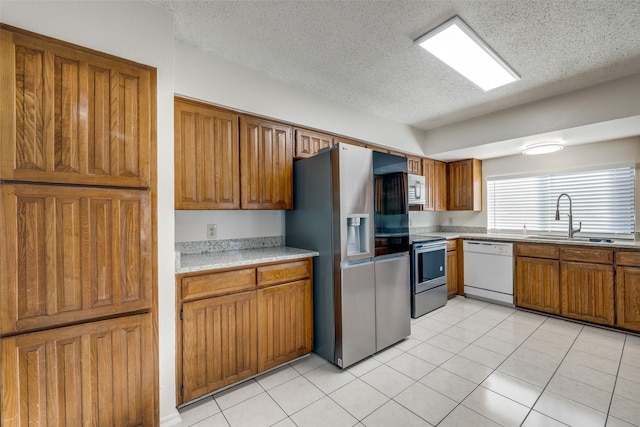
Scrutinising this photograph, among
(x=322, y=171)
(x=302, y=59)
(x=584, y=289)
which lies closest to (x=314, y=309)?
(x=322, y=171)

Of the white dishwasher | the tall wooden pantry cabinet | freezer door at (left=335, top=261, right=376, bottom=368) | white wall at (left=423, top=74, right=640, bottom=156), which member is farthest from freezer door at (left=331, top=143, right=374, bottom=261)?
the white dishwasher

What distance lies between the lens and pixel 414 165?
425 cm

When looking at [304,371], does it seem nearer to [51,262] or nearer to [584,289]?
[51,262]

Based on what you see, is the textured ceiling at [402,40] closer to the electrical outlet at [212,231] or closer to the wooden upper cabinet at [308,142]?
the wooden upper cabinet at [308,142]

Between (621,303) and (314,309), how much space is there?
3.34 metres

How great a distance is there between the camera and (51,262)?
4.47 feet

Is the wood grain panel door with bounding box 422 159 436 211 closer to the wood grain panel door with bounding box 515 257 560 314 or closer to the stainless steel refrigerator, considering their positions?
the wood grain panel door with bounding box 515 257 560 314

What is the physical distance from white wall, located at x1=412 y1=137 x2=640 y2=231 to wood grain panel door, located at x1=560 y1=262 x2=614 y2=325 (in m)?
1.04

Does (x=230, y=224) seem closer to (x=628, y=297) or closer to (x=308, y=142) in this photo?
(x=308, y=142)

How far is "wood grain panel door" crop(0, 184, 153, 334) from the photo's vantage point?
1.29m

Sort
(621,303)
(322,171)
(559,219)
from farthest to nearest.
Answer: (559,219) → (621,303) → (322,171)

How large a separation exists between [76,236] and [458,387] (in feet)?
8.89

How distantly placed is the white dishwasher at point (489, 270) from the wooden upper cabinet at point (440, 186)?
0.78m

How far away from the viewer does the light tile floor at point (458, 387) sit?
5.71ft
